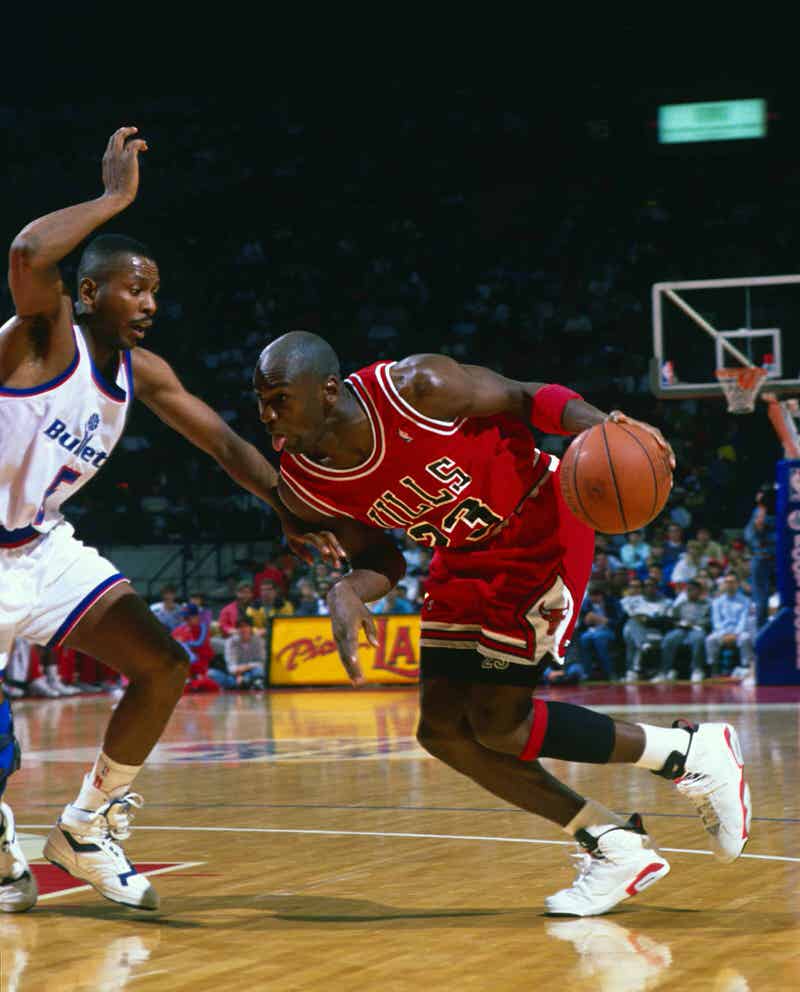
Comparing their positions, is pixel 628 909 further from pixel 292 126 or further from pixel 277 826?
pixel 292 126

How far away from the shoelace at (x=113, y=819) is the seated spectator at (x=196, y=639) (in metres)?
11.6

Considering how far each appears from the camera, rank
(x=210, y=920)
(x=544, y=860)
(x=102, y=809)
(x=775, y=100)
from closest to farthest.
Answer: (x=210, y=920)
(x=102, y=809)
(x=544, y=860)
(x=775, y=100)

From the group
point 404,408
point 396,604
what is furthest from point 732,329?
point 404,408

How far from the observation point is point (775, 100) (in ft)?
65.4

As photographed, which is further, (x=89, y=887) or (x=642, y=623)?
(x=642, y=623)

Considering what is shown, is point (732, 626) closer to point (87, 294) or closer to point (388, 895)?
point (388, 895)

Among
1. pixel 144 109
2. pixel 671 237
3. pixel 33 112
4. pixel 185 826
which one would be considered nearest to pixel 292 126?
pixel 144 109

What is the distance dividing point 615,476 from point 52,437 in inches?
63.6

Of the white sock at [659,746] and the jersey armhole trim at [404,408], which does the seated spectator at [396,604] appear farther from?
the jersey armhole trim at [404,408]

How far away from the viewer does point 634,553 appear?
17.2 m

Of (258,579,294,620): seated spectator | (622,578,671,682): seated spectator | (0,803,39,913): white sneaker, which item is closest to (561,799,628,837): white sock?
(0,803,39,913): white sneaker

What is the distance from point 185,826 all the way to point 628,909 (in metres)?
2.46

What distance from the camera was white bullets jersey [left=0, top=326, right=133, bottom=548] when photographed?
3996 millimetres

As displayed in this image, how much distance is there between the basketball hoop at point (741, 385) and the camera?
44.9 ft
